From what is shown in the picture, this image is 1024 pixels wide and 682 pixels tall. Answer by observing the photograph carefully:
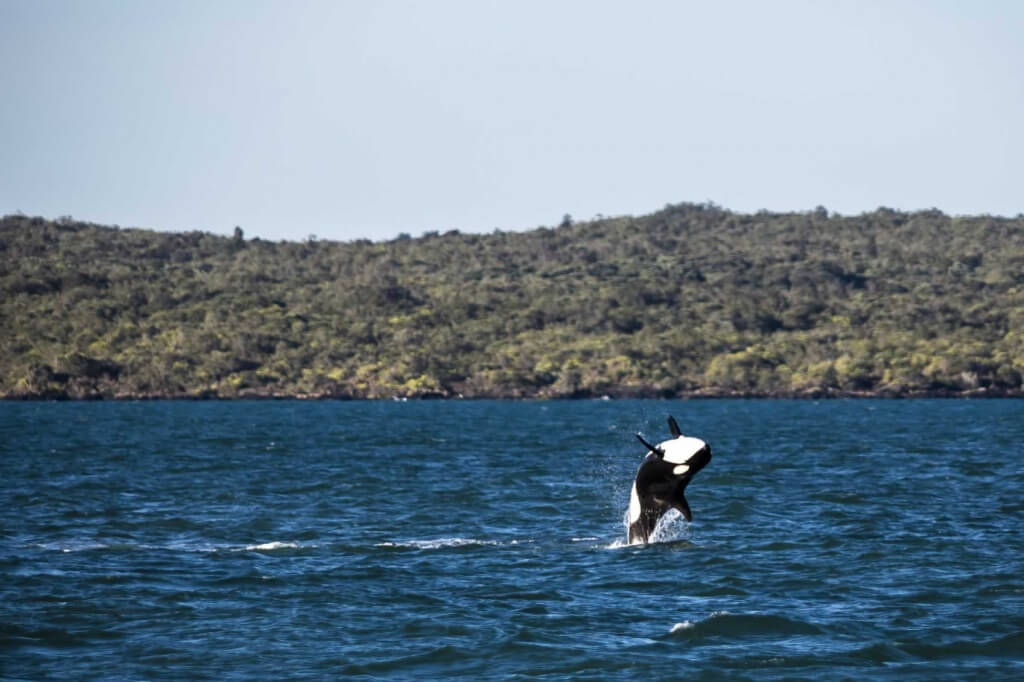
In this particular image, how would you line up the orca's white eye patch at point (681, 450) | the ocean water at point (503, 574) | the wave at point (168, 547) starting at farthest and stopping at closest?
1. the wave at point (168, 547)
2. the orca's white eye patch at point (681, 450)
3. the ocean water at point (503, 574)

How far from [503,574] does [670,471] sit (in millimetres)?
4015

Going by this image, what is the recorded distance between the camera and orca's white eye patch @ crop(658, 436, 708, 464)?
28062 mm

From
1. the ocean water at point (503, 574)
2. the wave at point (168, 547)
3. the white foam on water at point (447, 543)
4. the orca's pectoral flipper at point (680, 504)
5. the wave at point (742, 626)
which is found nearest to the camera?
the ocean water at point (503, 574)

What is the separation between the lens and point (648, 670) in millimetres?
22500

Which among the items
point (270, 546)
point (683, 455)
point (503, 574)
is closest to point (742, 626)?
point (683, 455)

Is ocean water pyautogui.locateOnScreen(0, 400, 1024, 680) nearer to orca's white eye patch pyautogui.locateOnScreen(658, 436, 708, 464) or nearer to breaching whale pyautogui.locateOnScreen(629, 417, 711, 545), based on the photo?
breaching whale pyautogui.locateOnScreen(629, 417, 711, 545)

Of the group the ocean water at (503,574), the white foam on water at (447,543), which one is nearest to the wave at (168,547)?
the ocean water at (503,574)

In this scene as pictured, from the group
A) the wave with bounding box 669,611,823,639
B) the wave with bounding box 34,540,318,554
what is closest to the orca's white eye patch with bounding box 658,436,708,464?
the wave with bounding box 669,611,823,639

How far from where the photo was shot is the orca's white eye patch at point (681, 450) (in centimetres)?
2806

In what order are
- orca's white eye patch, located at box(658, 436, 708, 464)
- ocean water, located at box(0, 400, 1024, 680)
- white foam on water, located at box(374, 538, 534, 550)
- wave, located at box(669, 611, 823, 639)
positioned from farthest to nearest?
white foam on water, located at box(374, 538, 534, 550), orca's white eye patch, located at box(658, 436, 708, 464), wave, located at box(669, 611, 823, 639), ocean water, located at box(0, 400, 1024, 680)

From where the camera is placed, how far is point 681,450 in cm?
2820

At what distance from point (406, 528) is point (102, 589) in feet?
35.3

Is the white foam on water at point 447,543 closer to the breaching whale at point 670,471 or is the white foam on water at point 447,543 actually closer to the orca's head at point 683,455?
the breaching whale at point 670,471

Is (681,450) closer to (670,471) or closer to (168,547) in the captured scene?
(670,471)
